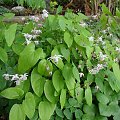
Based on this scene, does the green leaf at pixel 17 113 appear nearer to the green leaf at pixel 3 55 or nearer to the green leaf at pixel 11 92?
the green leaf at pixel 11 92

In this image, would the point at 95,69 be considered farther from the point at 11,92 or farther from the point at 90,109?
the point at 11,92

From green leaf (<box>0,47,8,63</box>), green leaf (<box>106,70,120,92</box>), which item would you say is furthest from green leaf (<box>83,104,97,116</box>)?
green leaf (<box>0,47,8,63</box>)

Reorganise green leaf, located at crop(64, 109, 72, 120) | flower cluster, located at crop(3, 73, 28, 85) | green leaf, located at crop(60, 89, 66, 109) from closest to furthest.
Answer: flower cluster, located at crop(3, 73, 28, 85), green leaf, located at crop(60, 89, 66, 109), green leaf, located at crop(64, 109, 72, 120)

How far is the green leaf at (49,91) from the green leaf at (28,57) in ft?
0.47

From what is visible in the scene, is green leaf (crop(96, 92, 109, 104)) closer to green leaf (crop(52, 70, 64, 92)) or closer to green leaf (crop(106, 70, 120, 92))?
green leaf (crop(106, 70, 120, 92))

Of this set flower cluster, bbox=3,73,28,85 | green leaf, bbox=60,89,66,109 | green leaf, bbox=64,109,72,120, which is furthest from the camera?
green leaf, bbox=64,109,72,120

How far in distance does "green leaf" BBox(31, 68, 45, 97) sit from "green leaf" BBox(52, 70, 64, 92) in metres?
0.06

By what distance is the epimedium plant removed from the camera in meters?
1.88

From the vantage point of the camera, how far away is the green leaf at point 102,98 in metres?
2.12

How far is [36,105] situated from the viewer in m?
1.95

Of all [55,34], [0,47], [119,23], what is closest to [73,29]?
[55,34]

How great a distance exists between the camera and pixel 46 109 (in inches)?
76.3

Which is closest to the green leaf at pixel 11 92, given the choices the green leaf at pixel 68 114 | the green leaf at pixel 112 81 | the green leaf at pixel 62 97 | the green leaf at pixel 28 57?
the green leaf at pixel 28 57

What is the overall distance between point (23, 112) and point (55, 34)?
496 millimetres
